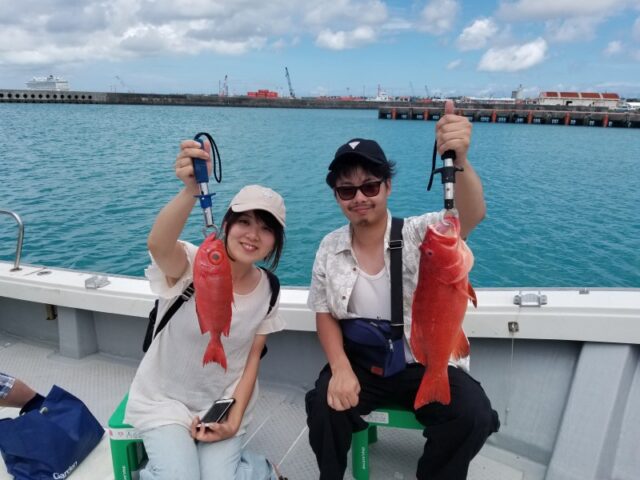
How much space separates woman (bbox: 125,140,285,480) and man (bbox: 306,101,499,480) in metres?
0.32

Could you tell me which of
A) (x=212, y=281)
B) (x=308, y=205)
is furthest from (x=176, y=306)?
(x=308, y=205)

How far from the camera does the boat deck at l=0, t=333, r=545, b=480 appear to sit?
2723 mm

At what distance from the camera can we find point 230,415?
2334mm

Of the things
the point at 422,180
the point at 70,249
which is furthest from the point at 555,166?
the point at 70,249

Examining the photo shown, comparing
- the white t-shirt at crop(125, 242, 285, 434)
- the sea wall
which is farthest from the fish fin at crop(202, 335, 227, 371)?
the sea wall

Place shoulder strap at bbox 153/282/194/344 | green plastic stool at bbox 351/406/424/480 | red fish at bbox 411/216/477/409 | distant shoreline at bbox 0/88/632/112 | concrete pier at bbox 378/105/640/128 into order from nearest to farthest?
1. red fish at bbox 411/216/477/409
2. shoulder strap at bbox 153/282/194/344
3. green plastic stool at bbox 351/406/424/480
4. concrete pier at bbox 378/105/640/128
5. distant shoreline at bbox 0/88/632/112

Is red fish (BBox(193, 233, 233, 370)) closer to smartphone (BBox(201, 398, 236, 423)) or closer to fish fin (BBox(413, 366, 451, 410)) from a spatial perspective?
smartphone (BBox(201, 398, 236, 423))

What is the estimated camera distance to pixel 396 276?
2.27 m

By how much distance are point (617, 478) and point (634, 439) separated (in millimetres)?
229

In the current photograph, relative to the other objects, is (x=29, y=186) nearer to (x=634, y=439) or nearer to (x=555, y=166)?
(x=634, y=439)

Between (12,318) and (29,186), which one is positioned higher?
(12,318)

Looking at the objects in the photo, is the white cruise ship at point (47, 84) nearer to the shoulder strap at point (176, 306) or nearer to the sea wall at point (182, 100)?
the sea wall at point (182, 100)

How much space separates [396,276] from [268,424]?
1.63 meters

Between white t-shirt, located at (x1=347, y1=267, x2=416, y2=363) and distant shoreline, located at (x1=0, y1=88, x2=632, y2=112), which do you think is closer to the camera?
white t-shirt, located at (x1=347, y1=267, x2=416, y2=363)
